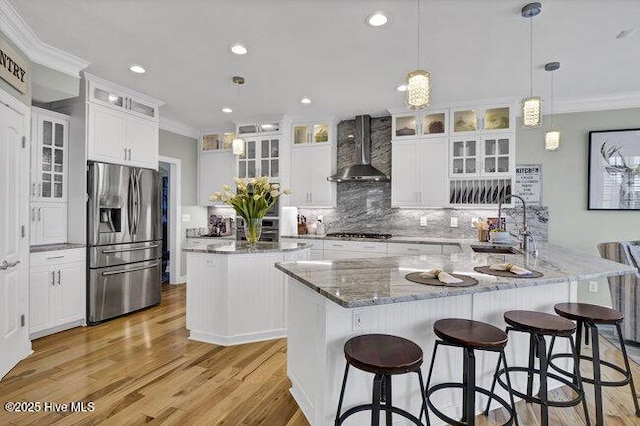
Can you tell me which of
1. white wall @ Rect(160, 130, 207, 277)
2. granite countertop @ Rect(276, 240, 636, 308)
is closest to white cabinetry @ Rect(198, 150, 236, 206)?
white wall @ Rect(160, 130, 207, 277)

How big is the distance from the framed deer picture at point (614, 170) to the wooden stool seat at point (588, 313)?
282 cm

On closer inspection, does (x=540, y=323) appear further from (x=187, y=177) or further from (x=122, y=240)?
(x=187, y=177)

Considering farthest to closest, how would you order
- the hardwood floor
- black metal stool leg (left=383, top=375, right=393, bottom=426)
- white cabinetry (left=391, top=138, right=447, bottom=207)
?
white cabinetry (left=391, top=138, right=447, bottom=207) < the hardwood floor < black metal stool leg (left=383, top=375, right=393, bottom=426)

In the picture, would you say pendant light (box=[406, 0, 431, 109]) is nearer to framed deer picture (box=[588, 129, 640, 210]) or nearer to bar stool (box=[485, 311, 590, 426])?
bar stool (box=[485, 311, 590, 426])

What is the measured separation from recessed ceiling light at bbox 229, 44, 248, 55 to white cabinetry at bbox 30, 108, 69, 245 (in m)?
2.25

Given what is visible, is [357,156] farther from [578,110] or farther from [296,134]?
[578,110]

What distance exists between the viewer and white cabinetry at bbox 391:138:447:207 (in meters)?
4.62

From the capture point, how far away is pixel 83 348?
3129 millimetres

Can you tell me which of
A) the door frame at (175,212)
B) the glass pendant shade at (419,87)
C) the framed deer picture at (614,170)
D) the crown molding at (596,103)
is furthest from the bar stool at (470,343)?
the door frame at (175,212)

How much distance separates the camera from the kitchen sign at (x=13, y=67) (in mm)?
2551

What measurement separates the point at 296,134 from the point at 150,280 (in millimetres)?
3006

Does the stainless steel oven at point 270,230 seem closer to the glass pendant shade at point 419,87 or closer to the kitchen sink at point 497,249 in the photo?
the kitchen sink at point 497,249

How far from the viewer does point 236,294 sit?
10.6ft

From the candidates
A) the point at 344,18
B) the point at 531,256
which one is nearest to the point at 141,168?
the point at 344,18
